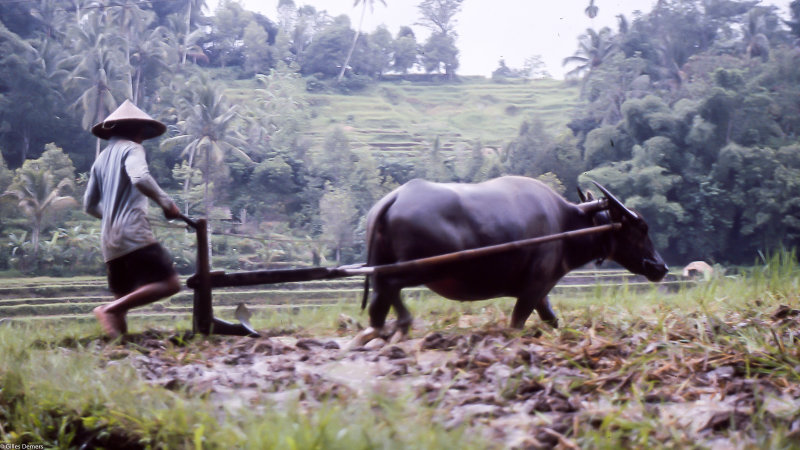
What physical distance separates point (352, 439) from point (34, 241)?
8.27 m

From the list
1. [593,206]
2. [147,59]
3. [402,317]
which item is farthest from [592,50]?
[402,317]

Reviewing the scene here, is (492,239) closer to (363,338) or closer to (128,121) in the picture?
(363,338)

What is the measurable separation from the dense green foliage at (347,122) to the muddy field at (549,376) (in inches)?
166

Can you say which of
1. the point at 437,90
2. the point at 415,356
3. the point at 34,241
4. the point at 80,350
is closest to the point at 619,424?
the point at 415,356

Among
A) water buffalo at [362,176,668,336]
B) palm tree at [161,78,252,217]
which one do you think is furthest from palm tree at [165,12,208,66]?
water buffalo at [362,176,668,336]

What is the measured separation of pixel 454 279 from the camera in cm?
397

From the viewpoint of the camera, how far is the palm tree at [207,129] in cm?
1039

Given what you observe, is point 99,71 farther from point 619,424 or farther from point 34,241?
point 619,424

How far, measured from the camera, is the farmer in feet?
12.9

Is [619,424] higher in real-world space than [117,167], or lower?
lower

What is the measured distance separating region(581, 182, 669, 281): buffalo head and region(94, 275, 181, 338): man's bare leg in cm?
285

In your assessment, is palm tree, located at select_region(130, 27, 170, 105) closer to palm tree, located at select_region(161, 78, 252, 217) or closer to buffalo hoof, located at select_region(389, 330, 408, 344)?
palm tree, located at select_region(161, 78, 252, 217)

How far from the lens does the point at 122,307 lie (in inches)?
154

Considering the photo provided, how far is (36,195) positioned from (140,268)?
562 cm
